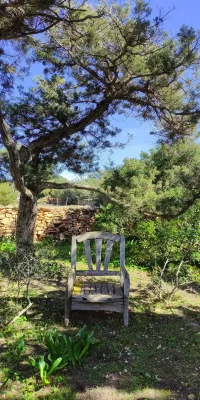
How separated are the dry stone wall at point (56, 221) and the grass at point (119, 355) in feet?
13.7

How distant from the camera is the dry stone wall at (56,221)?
26.6 feet

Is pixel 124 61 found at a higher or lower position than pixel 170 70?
higher

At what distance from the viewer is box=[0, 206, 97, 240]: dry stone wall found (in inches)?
319

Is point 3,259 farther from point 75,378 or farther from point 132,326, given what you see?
point 132,326

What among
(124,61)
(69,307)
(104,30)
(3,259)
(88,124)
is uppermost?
(104,30)

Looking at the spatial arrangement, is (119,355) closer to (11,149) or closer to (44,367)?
(44,367)

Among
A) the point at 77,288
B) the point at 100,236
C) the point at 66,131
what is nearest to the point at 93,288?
the point at 77,288

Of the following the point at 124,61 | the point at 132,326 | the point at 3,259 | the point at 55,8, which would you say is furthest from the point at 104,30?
the point at 132,326

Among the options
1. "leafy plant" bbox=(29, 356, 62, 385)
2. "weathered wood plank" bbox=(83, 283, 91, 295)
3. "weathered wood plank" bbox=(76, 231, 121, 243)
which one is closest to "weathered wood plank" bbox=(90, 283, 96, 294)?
"weathered wood plank" bbox=(83, 283, 91, 295)

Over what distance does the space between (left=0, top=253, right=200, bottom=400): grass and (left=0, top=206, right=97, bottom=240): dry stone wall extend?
419 cm

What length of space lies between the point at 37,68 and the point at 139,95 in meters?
1.58

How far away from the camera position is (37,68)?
13.8 ft

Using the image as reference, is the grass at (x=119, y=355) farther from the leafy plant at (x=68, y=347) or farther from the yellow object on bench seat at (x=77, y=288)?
the yellow object on bench seat at (x=77, y=288)

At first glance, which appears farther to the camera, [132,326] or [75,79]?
[75,79]
